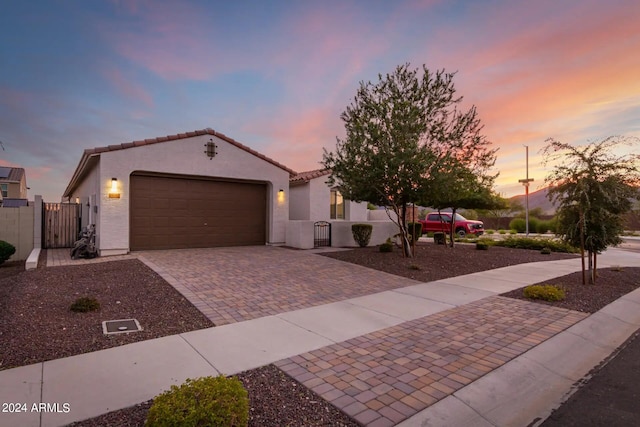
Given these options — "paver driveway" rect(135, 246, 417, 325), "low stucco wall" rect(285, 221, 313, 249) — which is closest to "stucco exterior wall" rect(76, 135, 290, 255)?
"low stucco wall" rect(285, 221, 313, 249)

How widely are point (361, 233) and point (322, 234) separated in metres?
1.86

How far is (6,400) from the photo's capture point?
2.93 m

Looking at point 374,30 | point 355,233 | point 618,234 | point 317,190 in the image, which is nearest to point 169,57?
point 374,30

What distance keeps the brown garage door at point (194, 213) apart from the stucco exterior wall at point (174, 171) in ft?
1.62

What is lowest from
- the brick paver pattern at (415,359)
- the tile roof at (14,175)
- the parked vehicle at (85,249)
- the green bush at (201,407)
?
the brick paver pattern at (415,359)

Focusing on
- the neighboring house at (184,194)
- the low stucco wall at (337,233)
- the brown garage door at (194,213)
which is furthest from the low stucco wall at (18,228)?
the low stucco wall at (337,233)

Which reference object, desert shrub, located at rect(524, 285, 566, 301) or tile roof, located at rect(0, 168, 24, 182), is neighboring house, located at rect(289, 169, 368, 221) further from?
tile roof, located at rect(0, 168, 24, 182)

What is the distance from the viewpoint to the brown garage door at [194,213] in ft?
39.7

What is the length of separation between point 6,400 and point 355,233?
13.2 meters

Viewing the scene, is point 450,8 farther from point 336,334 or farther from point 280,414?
point 280,414

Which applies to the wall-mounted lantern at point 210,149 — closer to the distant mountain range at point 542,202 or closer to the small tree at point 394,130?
the small tree at point 394,130

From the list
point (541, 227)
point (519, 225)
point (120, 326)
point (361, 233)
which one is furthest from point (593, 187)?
point (519, 225)

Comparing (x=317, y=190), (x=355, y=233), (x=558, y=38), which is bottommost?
(x=355, y=233)

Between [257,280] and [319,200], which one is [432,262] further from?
[319,200]
